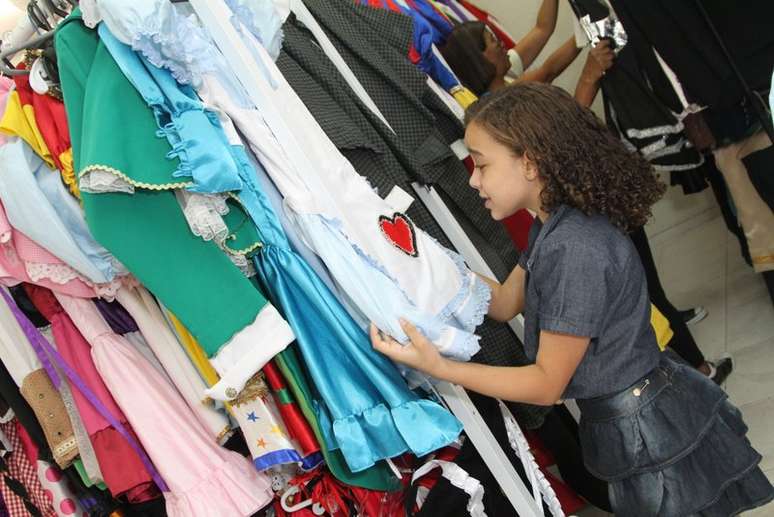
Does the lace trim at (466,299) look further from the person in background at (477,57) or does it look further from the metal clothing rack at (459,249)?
the person in background at (477,57)

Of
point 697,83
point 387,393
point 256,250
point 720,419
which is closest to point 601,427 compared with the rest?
point 720,419

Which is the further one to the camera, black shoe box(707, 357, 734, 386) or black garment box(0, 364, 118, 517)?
black shoe box(707, 357, 734, 386)

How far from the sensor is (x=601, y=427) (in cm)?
126

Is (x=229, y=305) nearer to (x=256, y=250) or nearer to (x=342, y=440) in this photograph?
(x=256, y=250)

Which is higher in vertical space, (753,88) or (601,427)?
(753,88)

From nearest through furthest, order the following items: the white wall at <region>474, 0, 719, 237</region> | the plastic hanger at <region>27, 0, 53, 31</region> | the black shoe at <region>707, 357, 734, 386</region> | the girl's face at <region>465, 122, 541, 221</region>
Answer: the girl's face at <region>465, 122, 541, 221</region>
the plastic hanger at <region>27, 0, 53, 31</region>
the black shoe at <region>707, 357, 734, 386</region>
the white wall at <region>474, 0, 719, 237</region>

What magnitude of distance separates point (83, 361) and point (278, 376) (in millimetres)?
448

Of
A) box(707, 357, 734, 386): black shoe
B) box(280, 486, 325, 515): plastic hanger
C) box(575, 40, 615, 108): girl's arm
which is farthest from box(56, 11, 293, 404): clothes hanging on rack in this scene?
box(707, 357, 734, 386): black shoe

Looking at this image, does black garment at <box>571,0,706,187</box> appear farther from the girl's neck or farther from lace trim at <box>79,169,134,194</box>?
lace trim at <box>79,169,134,194</box>

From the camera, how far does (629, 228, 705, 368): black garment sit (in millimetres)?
1890

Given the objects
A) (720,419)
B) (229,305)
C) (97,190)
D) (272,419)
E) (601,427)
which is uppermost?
(97,190)

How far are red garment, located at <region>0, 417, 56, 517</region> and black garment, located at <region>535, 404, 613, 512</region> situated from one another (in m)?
1.20

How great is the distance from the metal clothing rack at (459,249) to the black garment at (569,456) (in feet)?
1.48

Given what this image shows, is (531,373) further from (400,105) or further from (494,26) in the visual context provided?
(494,26)
